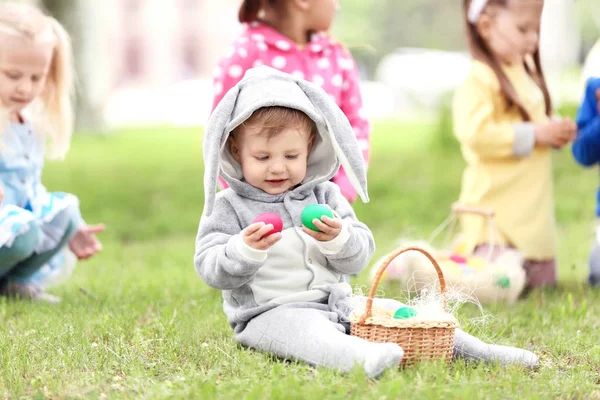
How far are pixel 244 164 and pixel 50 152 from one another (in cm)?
205

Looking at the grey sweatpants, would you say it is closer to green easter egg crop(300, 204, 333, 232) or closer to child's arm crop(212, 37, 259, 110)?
green easter egg crop(300, 204, 333, 232)

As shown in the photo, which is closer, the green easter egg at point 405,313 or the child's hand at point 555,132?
the green easter egg at point 405,313

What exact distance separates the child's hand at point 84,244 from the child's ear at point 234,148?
5.66 feet

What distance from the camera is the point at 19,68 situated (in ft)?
15.0

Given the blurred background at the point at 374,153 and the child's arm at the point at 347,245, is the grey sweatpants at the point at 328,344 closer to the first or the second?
the child's arm at the point at 347,245

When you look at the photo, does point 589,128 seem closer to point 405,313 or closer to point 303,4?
point 303,4

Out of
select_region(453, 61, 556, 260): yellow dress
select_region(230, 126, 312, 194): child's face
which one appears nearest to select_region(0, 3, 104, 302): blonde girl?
select_region(230, 126, 312, 194): child's face

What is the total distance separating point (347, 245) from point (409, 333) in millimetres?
422

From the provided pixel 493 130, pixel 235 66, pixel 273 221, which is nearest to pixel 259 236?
pixel 273 221

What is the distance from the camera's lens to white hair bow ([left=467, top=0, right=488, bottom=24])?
213 inches

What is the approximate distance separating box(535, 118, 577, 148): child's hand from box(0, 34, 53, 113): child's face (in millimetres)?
2865

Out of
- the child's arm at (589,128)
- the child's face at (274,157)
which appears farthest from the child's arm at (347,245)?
the child's arm at (589,128)

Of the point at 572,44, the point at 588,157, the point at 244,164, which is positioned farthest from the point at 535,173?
the point at 572,44

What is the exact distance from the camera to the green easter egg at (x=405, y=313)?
3.21 m
